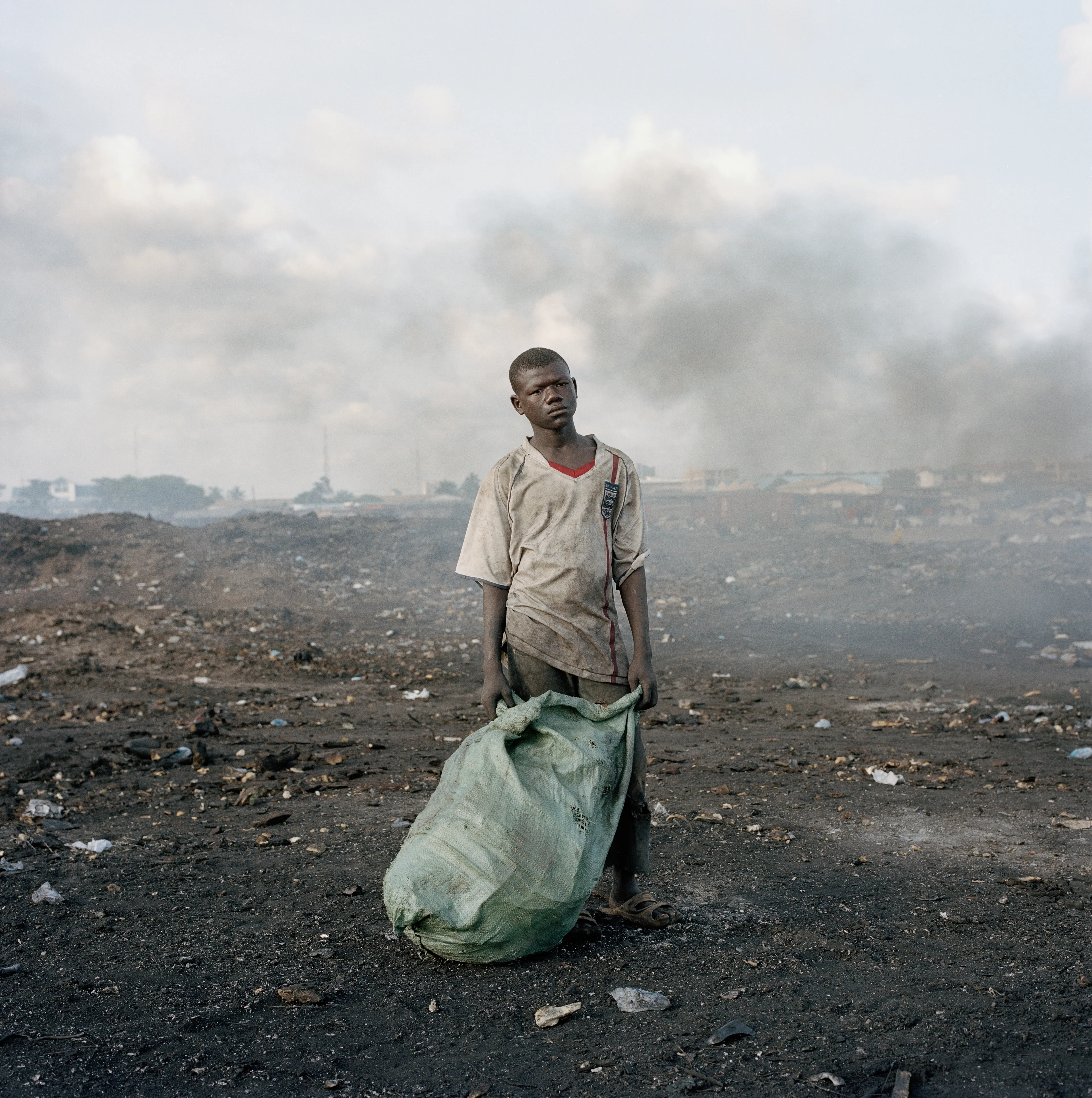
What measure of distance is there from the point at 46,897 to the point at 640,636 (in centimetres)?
205

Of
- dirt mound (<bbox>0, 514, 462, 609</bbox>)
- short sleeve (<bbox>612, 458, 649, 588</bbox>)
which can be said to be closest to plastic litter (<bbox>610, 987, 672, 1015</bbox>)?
short sleeve (<bbox>612, 458, 649, 588</bbox>)

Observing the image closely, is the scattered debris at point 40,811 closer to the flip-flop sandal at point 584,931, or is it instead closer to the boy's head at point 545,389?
the flip-flop sandal at point 584,931

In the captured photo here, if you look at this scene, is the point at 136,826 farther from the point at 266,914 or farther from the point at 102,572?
the point at 102,572

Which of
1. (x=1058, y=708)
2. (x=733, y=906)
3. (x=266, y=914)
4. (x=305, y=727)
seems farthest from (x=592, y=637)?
(x=1058, y=708)

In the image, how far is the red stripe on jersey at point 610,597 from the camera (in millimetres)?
2674

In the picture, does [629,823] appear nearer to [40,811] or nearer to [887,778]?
[887,778]

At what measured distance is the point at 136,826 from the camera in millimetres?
3914

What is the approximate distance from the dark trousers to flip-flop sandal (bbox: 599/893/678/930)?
8 cm

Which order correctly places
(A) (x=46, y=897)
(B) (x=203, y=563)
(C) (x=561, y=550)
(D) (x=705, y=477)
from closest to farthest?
(C) (x=561, y=550) < (A) (x=46, y=897) < (B) (x=203, y=563) < (D) (x=705, y=477)

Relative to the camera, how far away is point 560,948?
8.28ft

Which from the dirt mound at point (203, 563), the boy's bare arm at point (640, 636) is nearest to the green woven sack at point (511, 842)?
the boy's bare arm at point (640, 636)

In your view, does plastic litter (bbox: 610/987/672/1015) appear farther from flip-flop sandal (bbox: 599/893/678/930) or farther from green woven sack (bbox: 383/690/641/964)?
flip-flop sandal (bbox: 599/893/678/930)

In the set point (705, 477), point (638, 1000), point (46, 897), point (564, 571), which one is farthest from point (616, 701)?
point (705, 477)

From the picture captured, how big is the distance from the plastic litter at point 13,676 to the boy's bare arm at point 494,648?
6327 millimetres
